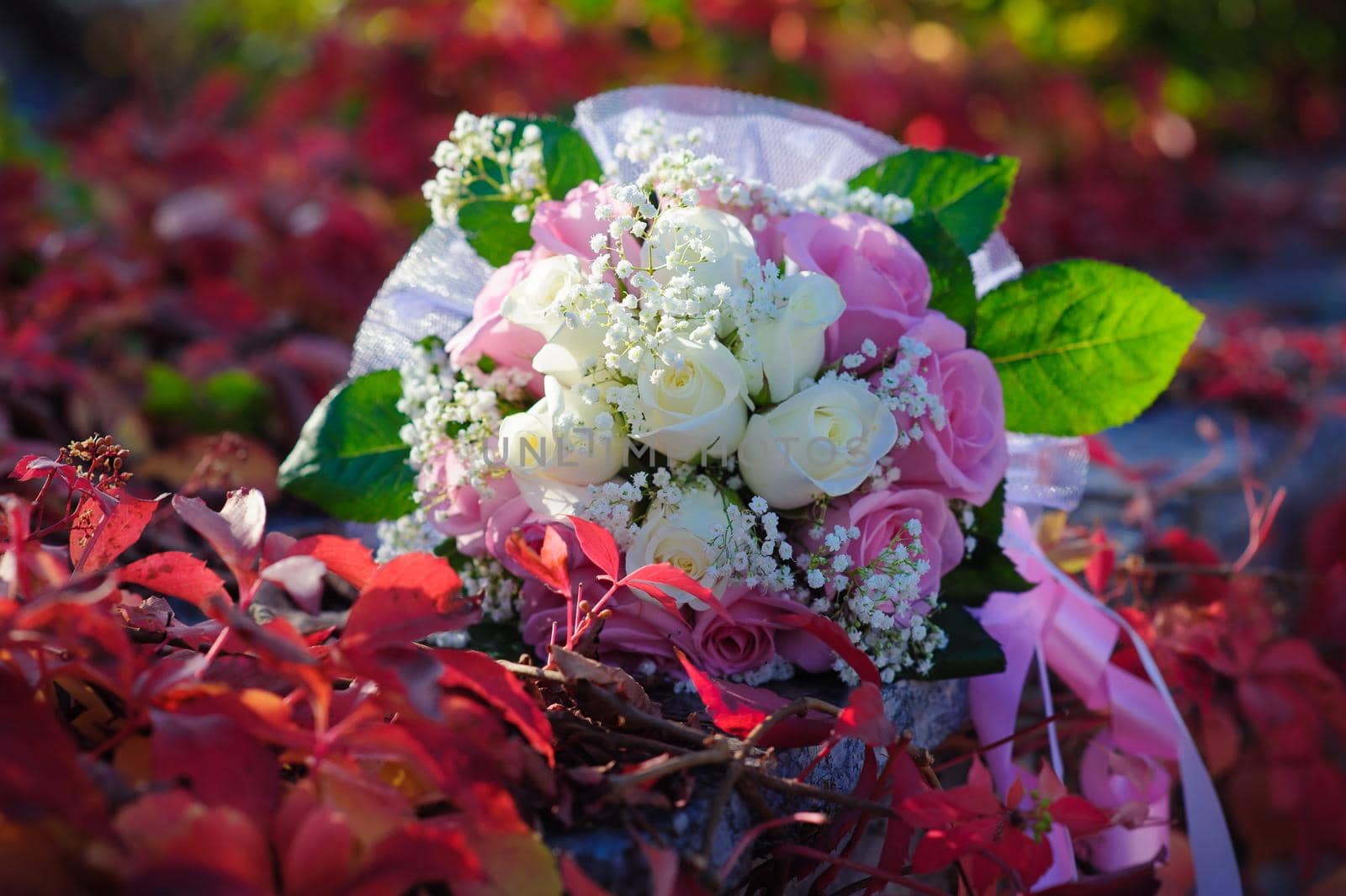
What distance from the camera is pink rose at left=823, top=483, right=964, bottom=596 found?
2.72 ft

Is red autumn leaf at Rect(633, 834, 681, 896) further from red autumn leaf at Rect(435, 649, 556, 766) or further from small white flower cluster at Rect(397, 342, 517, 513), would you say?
small white flower cluster at Rect(397, 342, 517, 513)

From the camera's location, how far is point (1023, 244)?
3150 millimetres

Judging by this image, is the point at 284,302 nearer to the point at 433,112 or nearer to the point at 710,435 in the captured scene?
the point at 433,112

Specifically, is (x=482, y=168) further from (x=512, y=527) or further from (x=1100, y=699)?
(x=1100, y=699)

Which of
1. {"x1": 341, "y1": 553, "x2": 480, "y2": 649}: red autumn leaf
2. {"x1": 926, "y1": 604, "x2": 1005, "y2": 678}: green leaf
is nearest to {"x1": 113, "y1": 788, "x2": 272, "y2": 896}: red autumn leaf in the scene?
{"x1": 341, "y1": 553, "x2": 480, "y2": 649}: red autumn leaf

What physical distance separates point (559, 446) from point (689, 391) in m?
0.11

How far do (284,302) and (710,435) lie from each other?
1344 mm

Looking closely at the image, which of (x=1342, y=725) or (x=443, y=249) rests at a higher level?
(x=443, y=249)

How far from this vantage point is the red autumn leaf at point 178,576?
659mm

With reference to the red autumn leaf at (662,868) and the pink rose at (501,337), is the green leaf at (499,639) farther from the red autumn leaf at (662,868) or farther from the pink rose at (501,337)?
the red autumn leaf at (662,868)

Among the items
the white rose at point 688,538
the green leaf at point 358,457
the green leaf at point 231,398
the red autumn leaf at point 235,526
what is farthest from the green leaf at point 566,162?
the green leaf at point 231,398

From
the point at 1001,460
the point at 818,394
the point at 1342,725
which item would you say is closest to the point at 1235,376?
the point at 1342,725

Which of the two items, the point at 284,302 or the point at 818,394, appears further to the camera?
the point at 284,302

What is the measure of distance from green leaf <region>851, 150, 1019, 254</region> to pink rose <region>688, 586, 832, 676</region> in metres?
0.40
